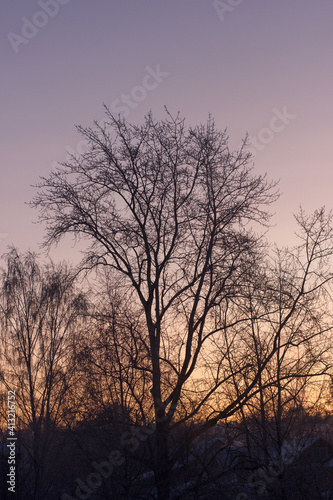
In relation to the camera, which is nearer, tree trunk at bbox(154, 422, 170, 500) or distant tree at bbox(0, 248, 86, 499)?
tree trunk at bbox(154, 422, 170, 500)

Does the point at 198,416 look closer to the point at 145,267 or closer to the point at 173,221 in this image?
the point at 145,267

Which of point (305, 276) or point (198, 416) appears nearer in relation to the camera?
point (198, 416)

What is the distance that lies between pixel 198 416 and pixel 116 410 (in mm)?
2296

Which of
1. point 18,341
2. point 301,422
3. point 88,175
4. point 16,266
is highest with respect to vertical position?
point 16,266

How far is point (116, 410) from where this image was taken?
13.9 m

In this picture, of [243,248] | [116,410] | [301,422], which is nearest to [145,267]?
[243,248]

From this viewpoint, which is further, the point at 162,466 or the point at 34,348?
the point at 34,348

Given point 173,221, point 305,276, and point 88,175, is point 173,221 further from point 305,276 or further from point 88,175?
point 305,276

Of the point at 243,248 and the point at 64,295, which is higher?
the point at 64,295

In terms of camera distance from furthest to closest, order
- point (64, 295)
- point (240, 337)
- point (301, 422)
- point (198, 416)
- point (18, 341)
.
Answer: point (64, 295) → point (18, 341) → point (240, 337) → point (301, 422) → point (198, 416)

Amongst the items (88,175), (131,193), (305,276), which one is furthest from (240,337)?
(88,175)

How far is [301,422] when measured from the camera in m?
14.0

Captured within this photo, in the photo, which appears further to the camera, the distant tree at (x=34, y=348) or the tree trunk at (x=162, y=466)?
the distant tree at (x=34, y=348)

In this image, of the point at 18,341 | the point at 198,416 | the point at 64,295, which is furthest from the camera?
the point at 64,295
